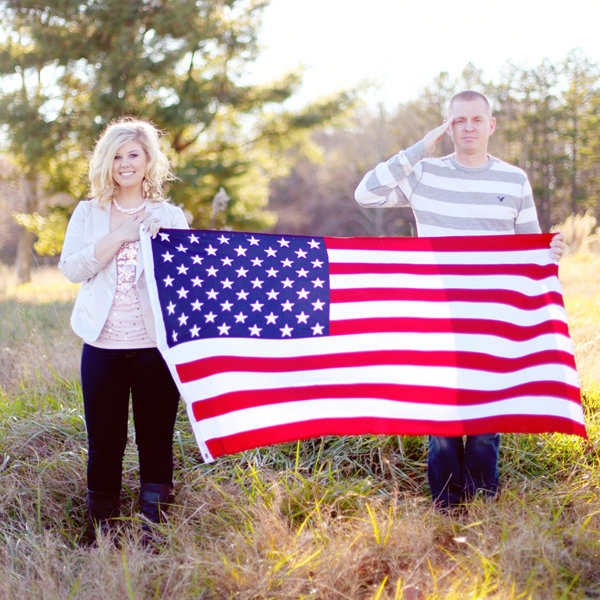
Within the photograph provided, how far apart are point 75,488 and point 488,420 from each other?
2.49 meters

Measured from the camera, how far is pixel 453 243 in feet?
11.5

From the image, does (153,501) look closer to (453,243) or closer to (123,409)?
(123,409)

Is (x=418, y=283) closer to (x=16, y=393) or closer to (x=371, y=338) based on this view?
(x=371, y=338)

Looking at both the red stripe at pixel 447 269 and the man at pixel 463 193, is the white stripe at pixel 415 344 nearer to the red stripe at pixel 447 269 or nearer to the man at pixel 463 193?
the red stripe at pixel 447 269

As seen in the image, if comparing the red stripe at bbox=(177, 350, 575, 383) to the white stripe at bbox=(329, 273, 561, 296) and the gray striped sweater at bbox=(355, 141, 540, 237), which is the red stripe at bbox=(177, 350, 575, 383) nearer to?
the white stripe at bbox=(329, 273, 561, 296)

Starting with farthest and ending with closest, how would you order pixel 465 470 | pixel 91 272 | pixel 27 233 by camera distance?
pixel 27 233
pixel 465 470
pixel 91 272

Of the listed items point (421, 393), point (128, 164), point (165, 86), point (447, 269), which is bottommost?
point (421, 393)

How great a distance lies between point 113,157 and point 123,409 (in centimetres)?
129

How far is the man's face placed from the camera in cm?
326

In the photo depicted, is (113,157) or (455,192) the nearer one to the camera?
(113,157)

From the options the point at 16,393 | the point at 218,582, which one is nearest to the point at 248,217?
the point at 16,393

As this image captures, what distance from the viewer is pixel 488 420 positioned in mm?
3293

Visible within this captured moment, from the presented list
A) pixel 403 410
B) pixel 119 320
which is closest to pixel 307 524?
pixel 403 410

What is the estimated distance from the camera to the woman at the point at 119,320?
3.10 m
